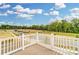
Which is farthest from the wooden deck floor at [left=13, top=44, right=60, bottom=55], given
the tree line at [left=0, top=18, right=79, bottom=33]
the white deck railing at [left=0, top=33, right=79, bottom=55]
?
the tree line at [left=0, top=18, right=79, bottom=33]

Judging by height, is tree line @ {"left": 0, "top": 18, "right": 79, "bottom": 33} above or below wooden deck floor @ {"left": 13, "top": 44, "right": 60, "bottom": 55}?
above

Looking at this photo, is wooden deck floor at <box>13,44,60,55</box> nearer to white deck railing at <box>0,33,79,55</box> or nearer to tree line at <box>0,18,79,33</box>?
white deck railing at <box>0,33,79,55</box>

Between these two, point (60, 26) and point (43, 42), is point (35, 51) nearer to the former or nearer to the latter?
point (43, 42)

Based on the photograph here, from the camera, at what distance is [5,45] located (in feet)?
8.32

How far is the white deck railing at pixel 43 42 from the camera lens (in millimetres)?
2537

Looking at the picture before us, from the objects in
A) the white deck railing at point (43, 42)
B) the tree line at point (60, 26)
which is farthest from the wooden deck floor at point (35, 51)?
the tree line at point (60, 26)

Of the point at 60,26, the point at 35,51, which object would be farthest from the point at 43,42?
the point at 60,26

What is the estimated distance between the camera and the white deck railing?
2537mm

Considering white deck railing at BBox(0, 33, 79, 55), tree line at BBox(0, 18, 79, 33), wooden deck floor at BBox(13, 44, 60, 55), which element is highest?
tree line at BBox(0, 18, 79, 33)

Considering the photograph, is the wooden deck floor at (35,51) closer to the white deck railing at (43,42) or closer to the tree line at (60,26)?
the white deck railing at (43,42)

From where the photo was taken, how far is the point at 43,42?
8.53 ft

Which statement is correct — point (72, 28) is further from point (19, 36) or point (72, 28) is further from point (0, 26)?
point (0, 26)
